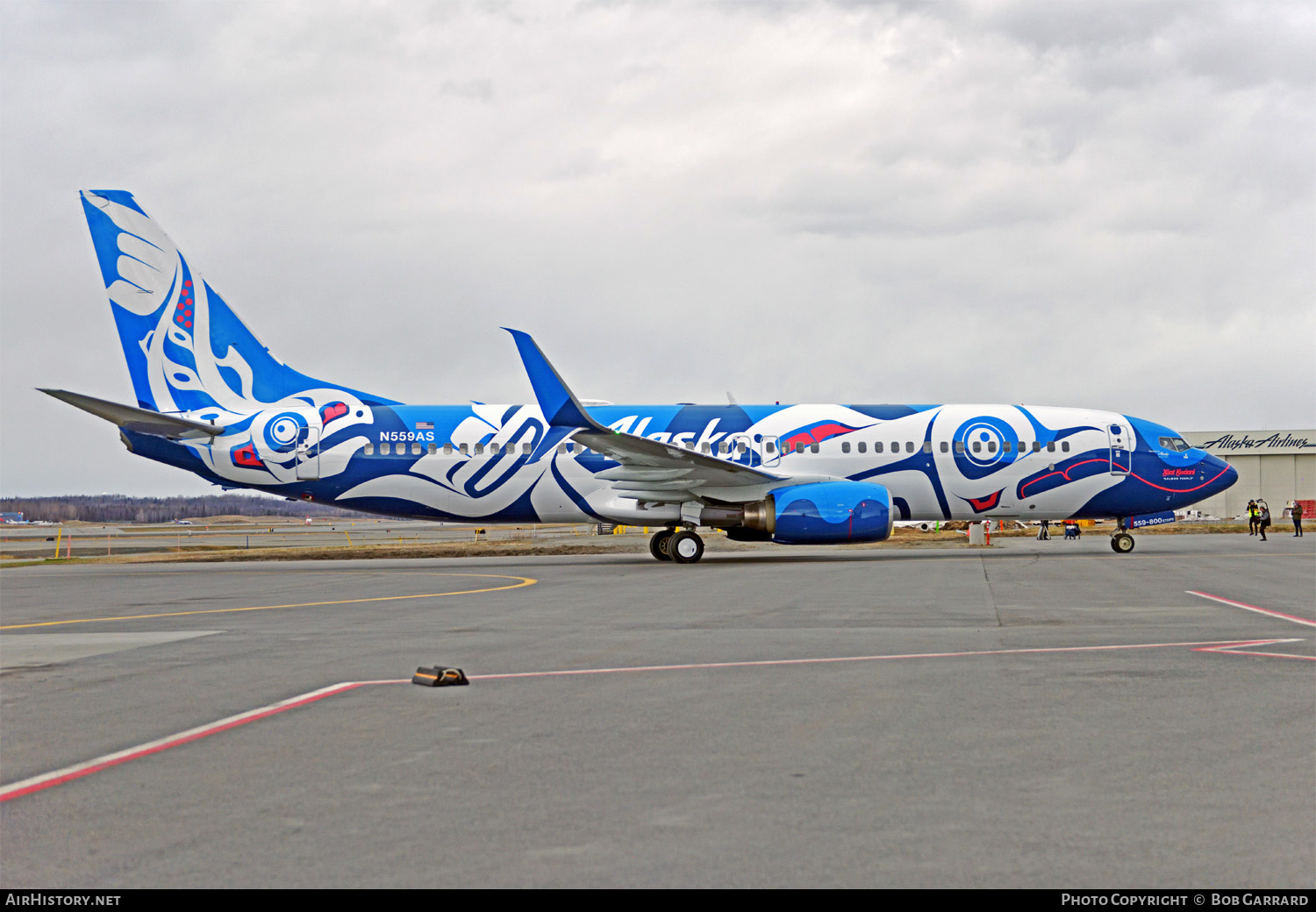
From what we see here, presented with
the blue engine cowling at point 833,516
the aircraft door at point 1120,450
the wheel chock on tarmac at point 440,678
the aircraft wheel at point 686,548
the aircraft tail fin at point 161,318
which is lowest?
the wheel chock on tarmac at point 440,678

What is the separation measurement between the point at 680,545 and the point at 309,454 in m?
9.38

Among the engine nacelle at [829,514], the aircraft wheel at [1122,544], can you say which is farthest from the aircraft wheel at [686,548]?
the aircraft wheel at [1122,544]

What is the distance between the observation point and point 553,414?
22.5 metres

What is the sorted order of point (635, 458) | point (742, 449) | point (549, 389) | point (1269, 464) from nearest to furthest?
point (549, 389) → point (635, 458) → point (742, 449) → point (1269, 464)

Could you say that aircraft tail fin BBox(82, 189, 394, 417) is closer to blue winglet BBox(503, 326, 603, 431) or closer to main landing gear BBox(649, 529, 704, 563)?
blue winglet BBox(503, 326, 603, 431)

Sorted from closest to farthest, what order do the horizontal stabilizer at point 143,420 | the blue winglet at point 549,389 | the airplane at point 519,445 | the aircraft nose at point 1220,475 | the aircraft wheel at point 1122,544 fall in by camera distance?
the blue winglet at point 549,389 → the horizontal stabilizer at point 143,420 → the airplane at point 519,445 → the aircraft wheel at point 1122,544 → the aircraft nose at point 1220,475

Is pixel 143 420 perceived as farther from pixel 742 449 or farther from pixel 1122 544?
pixel 1122 544

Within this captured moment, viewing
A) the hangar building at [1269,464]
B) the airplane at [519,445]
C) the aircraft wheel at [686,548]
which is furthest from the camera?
the hangar building at [1269,464]

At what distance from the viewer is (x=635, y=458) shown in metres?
24.3

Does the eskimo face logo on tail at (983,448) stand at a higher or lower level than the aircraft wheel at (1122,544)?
higher

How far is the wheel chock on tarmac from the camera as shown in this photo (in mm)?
7859

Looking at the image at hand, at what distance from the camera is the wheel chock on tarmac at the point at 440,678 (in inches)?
309

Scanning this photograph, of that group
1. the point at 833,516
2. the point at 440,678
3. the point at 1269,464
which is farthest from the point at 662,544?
the point at 1269,464

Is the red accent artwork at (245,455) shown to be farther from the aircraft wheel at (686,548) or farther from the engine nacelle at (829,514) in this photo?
the engine nacelle at (829,514)
